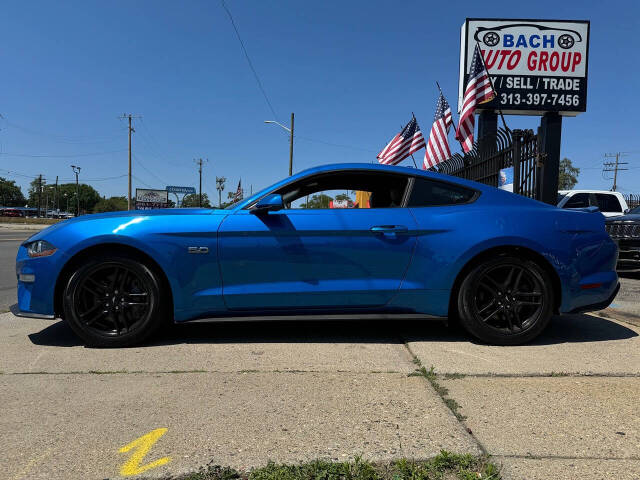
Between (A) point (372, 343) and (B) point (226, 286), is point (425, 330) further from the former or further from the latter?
(B) point (226, 286)

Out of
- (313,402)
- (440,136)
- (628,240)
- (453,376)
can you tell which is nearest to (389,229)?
(453,376)

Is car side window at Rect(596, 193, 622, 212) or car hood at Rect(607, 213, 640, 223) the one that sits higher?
car side window at Rect(596, 193, 622, 212)

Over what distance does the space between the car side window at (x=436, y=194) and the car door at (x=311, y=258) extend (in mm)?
275

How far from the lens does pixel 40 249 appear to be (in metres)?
3.29

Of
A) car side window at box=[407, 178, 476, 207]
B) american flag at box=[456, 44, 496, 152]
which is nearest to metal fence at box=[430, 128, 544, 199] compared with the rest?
american flag at box=[456, 44, 496, 152]

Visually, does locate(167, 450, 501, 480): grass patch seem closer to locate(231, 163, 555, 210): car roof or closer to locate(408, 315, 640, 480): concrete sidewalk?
locate(408, 315, 640, 480): concrete sidewalk

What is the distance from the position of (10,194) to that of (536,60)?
519 feet

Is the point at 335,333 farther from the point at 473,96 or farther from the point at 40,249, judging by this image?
the point at 473,96

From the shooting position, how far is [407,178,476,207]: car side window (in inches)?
138

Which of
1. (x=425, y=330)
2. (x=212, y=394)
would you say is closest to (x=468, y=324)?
(x=425, y=330)

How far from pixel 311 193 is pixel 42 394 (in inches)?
94.6

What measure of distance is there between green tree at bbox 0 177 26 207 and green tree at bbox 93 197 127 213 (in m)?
27.9

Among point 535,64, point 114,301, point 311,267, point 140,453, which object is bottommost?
point 140,453

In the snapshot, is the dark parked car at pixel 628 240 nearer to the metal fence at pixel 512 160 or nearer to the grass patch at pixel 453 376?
the metal fence at pixel 512 160
